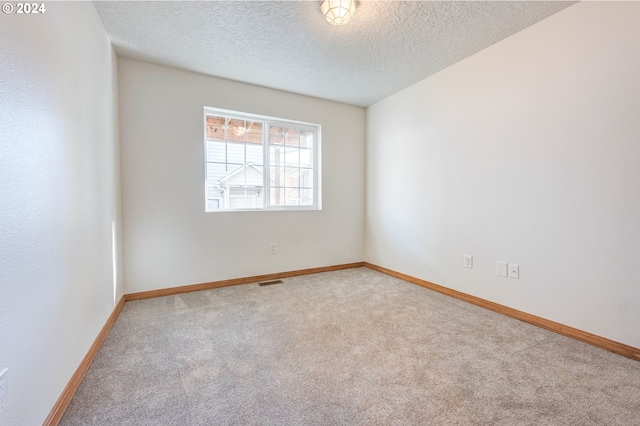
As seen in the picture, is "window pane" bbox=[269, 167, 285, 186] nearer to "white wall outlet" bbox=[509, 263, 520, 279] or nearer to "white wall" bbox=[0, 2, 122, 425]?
"white wall" bbox=[0, 2, 122, 425]

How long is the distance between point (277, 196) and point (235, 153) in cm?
77

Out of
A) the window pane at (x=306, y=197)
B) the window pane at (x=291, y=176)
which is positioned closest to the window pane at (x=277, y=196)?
the window pane at (x=291, y=176)

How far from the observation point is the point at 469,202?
2.80m

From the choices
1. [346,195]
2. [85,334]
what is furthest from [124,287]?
[346,195]

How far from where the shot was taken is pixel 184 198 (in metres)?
3.06

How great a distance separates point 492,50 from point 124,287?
13.7 ft

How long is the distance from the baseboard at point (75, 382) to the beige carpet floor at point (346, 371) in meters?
0.04

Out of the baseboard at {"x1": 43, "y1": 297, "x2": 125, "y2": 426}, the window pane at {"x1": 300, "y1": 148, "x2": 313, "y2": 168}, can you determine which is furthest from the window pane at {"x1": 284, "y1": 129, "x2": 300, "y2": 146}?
the baseboard at {"x1": 43, "y1": 297, "x2": 125, "y2": 426}

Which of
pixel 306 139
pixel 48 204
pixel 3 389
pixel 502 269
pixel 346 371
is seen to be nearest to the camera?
pixel 3 389

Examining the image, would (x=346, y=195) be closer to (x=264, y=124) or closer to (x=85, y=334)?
(x=264, y=124)

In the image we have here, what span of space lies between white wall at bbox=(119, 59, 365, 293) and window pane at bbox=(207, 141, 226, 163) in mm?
171

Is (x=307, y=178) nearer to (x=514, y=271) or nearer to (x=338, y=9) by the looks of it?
(x=338, y=9)

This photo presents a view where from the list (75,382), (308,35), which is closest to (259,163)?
(308,35)

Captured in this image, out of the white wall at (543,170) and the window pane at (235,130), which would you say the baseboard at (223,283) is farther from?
the window pane at (235,130)
